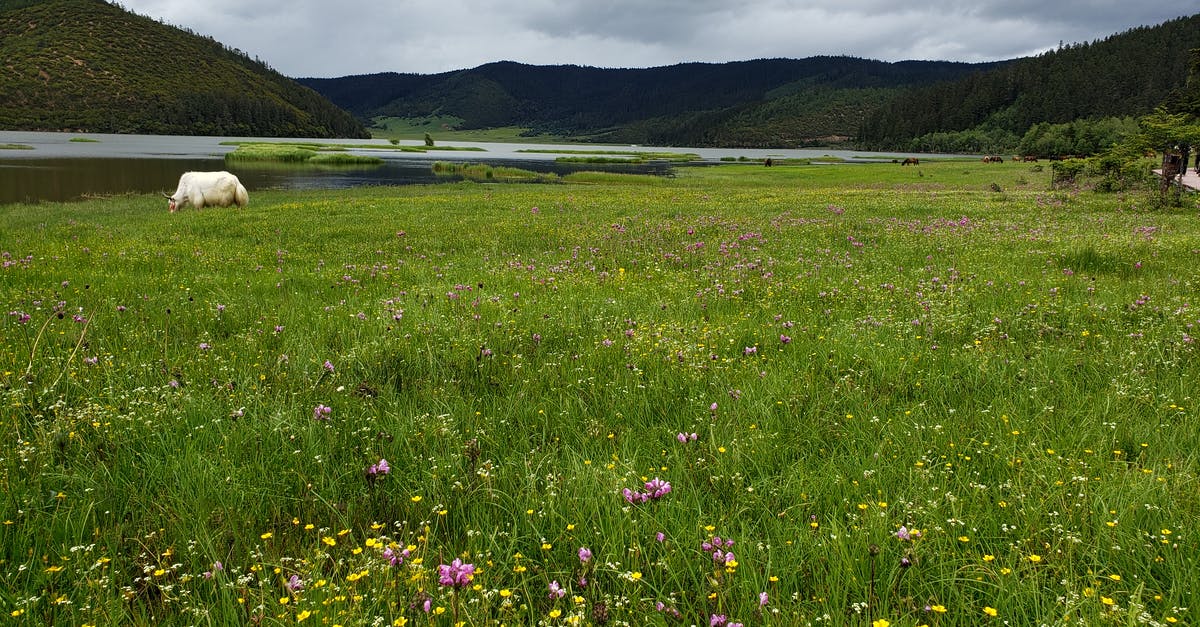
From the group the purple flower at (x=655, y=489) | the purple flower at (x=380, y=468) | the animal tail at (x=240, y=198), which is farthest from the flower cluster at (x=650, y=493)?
the animal tail at (x=240, y=198)

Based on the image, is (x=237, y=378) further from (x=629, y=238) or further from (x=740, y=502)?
(x=629, y=238)

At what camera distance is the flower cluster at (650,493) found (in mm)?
3211

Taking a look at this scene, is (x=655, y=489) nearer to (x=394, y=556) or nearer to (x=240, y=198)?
(x=394, y=556)

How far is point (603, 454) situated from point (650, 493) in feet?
3.48

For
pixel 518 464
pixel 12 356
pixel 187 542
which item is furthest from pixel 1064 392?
pixel 12 356

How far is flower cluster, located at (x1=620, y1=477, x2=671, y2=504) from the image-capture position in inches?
126

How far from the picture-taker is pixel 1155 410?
191 inches

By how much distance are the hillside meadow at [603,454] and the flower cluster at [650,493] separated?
26 mm

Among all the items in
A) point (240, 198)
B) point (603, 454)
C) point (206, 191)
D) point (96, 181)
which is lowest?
point (603, 454)

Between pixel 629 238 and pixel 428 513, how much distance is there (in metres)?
13.7

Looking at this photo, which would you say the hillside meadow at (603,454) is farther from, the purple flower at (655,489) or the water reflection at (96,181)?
the water reflection at (96,181)

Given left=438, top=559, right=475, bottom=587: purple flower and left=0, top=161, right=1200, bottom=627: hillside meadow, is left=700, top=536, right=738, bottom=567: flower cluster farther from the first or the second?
left=438, top=559, right=475, bottom=587: purple flower

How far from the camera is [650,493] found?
129 inches

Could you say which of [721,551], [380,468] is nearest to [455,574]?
[380,468]
